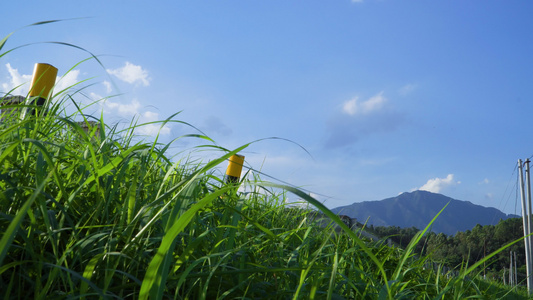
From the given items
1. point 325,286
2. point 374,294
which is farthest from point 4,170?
point 374,294

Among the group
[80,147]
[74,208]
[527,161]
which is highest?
[527,161]

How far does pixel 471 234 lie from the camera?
4744cm

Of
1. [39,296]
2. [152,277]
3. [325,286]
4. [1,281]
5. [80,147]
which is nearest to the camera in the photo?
[152,277]

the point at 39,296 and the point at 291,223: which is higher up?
the point at 291,223

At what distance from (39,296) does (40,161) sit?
43 centimetres

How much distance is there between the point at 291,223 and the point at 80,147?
1.70 metres

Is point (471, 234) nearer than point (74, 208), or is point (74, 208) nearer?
point (74, 208)

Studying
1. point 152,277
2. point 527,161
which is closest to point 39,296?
point 152,277

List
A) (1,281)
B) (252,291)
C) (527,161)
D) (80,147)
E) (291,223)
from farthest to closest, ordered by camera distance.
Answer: (527,161), (291,223), (80,147), (252,291), (1,281)

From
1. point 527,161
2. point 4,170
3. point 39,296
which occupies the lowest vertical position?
point 39,296

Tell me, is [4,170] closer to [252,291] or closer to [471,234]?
[252,291]

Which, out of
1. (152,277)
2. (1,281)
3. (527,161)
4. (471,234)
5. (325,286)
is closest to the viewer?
(152,277)

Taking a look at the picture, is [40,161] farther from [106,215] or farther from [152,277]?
[152,277]

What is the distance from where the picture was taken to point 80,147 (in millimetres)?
2002
